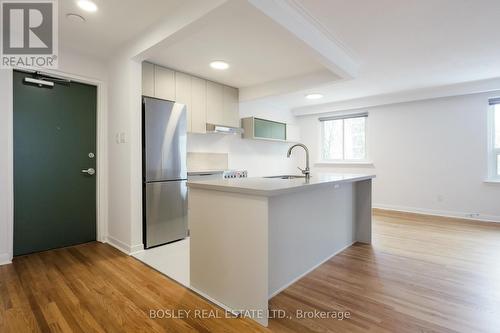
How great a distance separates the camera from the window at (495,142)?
4.27 meters

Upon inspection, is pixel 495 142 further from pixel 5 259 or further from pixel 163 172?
pixel 5 259

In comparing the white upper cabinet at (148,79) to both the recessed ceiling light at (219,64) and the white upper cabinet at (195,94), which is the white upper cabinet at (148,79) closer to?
the white upper cabinet at (195,94)

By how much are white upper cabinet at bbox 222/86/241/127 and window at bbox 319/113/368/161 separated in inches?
105

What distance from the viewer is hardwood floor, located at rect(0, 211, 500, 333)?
1.59 metres

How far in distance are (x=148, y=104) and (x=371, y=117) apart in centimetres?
465

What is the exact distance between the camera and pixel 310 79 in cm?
373

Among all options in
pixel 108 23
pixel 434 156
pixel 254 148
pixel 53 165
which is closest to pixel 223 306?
pixel 53 165

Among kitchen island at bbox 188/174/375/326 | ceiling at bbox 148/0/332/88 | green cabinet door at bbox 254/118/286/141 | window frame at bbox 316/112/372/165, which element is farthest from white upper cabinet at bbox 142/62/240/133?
window frame at bbox 316/112/372/165

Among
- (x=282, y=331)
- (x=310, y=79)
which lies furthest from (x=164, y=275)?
(x=310, y=79)

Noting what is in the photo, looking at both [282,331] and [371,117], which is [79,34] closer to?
[282,331]

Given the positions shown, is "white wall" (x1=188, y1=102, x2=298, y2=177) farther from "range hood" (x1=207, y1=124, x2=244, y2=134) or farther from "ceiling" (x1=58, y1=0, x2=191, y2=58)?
"ceiling" (x1=58, y1=0, x2=191, y2=58)

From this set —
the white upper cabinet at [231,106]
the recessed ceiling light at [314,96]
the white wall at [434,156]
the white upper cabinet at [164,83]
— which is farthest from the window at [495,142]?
the white upper cabinet at [164,83]

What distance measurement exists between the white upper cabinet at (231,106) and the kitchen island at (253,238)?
2.34 meters

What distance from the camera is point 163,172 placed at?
3.09 metres
